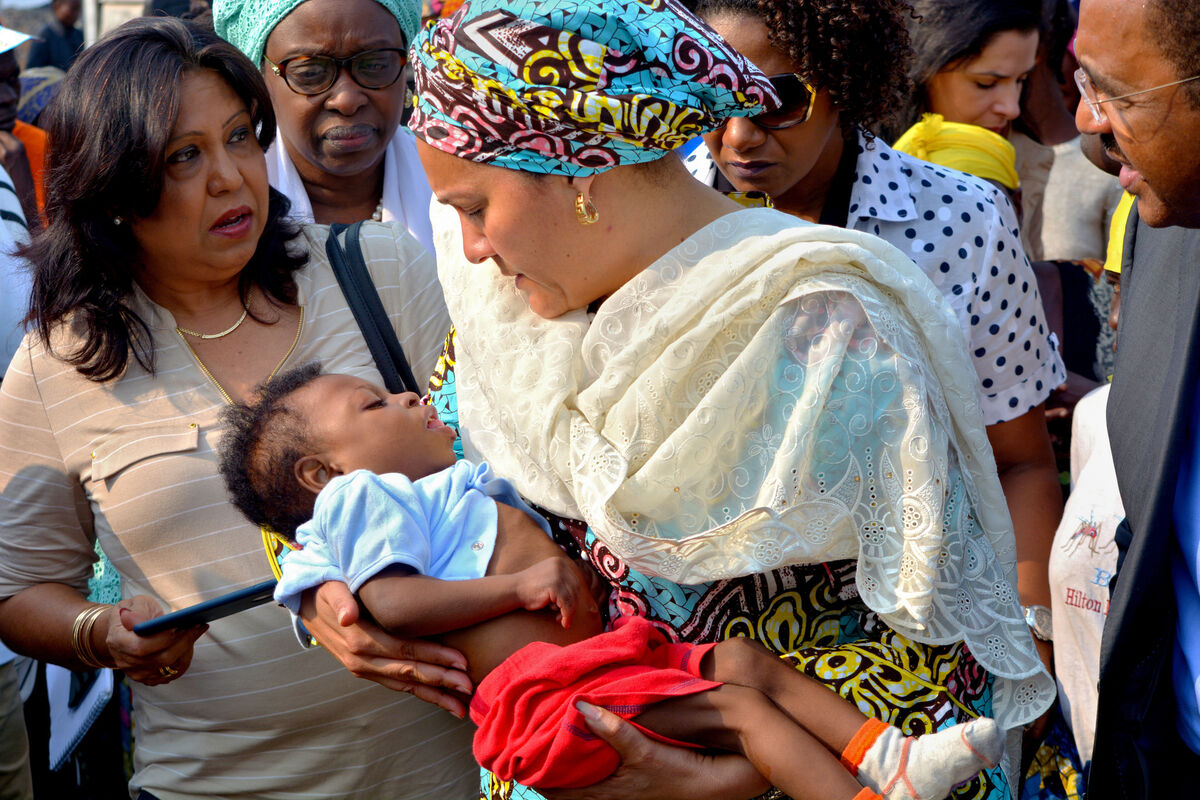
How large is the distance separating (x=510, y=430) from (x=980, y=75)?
3136 mm

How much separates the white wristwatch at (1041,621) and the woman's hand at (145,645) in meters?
2.21

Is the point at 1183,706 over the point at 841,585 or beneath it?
beneath

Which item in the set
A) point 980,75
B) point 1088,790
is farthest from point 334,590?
point 980,75

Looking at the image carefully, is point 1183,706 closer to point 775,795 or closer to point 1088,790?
point 1088,790

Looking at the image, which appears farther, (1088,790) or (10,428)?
(10,428)

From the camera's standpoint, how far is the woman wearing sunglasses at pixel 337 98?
415 cm

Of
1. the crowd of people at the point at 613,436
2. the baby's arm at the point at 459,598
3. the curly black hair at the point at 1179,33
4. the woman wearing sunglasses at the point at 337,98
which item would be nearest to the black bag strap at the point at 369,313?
the crowd of people at the point at 613,436

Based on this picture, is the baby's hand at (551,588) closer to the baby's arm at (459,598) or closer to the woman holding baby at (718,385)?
the baby's arm at (459,598)

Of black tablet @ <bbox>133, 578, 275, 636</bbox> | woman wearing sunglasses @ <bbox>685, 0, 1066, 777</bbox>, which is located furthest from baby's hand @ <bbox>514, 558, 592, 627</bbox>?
woman wearing sunglasses @ <bbox>685, 0, 1066, 777</bbox>

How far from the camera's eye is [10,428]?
2973 mm

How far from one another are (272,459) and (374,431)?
254mm

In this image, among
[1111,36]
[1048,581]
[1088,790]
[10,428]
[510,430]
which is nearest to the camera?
[1111,36]

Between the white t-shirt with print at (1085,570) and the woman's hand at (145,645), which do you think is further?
the white t-shirt with print at (1085,570)

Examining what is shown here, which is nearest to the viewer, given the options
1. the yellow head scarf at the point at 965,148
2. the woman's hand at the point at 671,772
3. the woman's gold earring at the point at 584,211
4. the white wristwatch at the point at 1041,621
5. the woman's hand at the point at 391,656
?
the woman's hand at the point at 671,772
